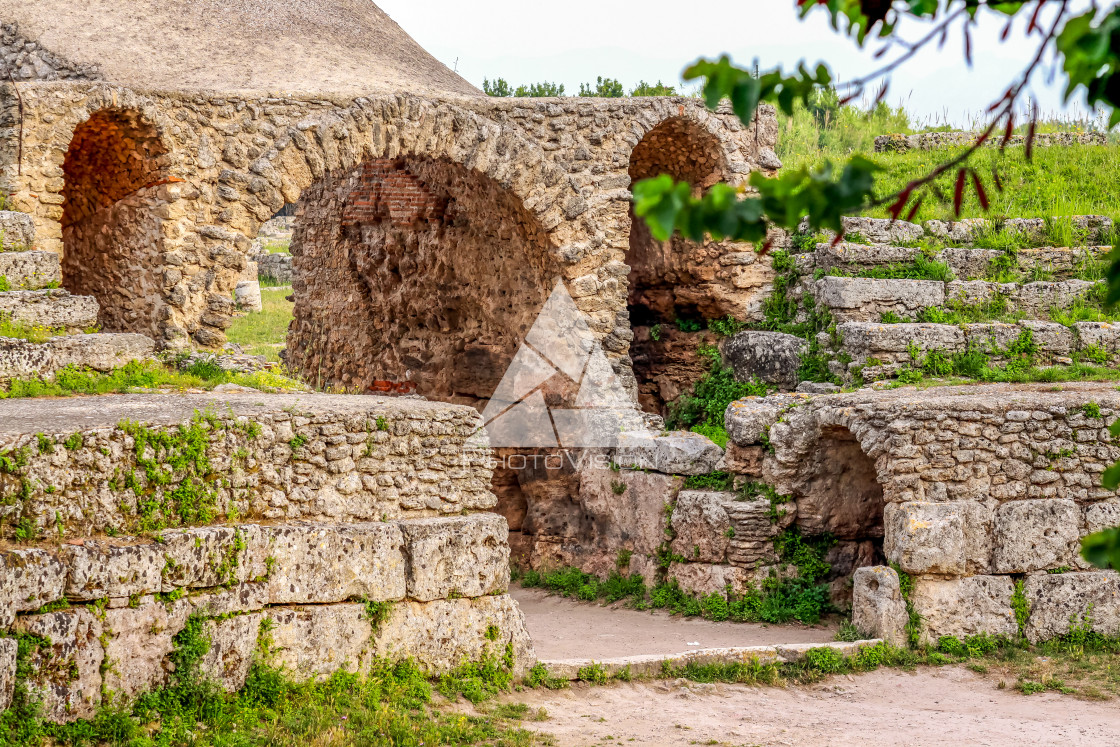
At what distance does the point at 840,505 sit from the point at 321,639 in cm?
460

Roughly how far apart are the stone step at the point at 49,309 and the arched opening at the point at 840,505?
5398 millimetres

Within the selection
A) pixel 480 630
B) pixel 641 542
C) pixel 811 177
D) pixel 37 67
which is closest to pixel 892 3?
pixel 811 177

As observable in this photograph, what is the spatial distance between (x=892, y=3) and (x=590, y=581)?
8.19 metres

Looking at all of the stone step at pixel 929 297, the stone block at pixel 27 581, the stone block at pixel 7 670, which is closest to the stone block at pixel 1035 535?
the stone step at pixel 929 297

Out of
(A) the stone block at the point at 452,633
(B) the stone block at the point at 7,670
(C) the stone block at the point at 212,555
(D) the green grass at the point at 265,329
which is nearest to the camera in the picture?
(B) the stone block at the point at 7,670

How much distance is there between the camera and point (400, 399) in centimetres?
757

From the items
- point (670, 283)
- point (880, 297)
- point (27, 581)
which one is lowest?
point (27, 581)

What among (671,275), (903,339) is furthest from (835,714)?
(671,275)

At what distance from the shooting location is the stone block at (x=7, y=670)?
16.0 ft

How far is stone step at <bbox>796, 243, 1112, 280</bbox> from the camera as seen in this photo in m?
11.2

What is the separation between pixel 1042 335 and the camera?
10.3 meters

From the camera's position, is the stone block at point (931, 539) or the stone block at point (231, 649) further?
the stone block at point (931, 539)

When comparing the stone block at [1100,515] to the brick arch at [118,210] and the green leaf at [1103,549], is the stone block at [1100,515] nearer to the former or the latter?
the green leaf at [1103,549]

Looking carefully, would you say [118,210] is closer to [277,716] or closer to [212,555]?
[212,555]
